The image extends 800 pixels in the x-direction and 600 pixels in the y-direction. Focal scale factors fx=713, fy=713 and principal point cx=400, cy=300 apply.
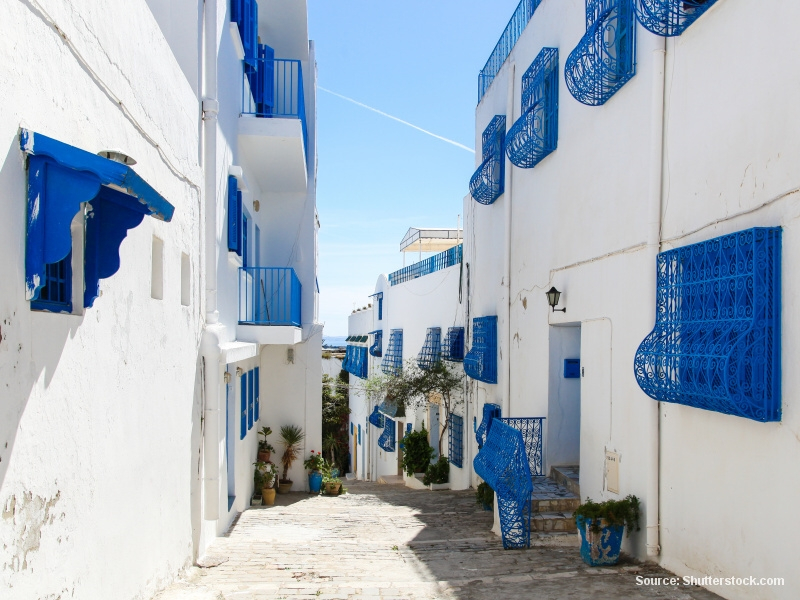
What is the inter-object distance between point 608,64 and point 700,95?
1728 mm

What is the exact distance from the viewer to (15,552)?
3150mm

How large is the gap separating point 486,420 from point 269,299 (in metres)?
4.61

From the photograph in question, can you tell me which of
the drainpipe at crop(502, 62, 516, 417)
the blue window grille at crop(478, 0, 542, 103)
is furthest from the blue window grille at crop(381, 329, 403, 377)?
the drainpipe at crop(502, 62, 516, 417)

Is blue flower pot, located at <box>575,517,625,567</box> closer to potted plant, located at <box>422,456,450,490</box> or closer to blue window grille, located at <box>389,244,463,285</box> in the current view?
potted plant, located at <box>422,456,450,490</box>

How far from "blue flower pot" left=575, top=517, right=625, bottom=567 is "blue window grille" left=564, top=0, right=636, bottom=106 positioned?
4743 mm

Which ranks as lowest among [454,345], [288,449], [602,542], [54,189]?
[288,449]

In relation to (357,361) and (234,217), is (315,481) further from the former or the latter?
(357,361)

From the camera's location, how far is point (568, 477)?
32.1 ft

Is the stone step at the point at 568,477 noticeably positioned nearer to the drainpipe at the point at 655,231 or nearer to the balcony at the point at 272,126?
the drainpipe at the point at 655,231

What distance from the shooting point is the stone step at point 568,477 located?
946 cm

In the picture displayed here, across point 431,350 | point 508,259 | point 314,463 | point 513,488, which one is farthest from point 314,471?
point 513,488

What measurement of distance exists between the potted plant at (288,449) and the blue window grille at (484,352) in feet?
12.2

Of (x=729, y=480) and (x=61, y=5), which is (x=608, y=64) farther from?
(x=61, y=5)

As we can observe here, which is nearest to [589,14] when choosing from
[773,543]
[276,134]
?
[276,134]
